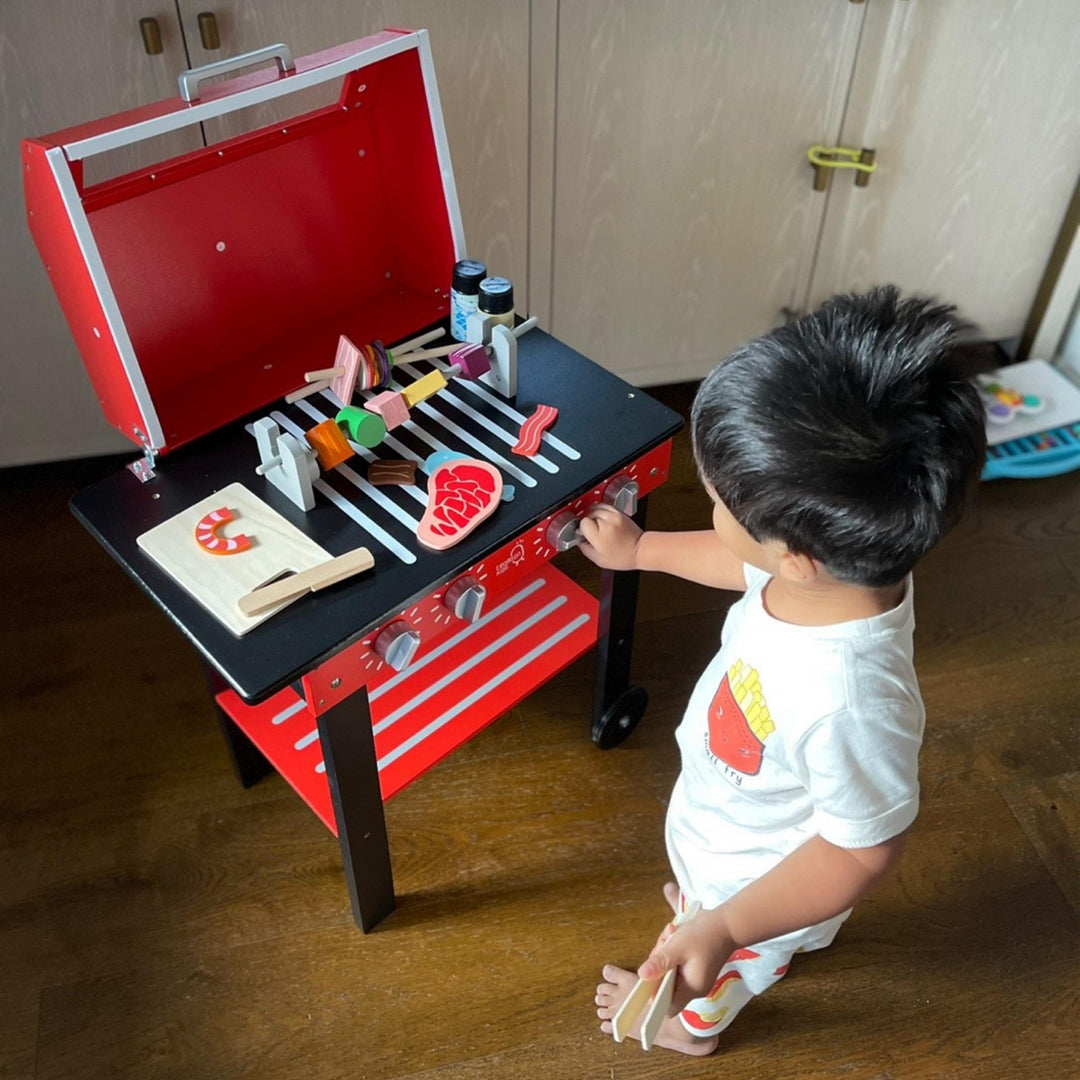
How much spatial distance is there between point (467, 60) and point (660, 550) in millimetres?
753

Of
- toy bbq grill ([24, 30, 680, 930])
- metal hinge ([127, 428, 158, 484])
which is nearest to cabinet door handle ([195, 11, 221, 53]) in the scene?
toy bbq grill ([24, 30, 680, 930])

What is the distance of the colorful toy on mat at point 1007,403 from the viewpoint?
1883 millimetres

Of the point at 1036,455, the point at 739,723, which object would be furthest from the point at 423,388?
the point at 1036,455

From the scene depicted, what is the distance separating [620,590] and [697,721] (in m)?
0.31

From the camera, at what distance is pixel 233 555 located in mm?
946

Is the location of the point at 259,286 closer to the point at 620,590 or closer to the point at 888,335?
the point at 620,590

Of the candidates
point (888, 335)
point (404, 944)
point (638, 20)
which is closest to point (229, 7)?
point (638, 20)

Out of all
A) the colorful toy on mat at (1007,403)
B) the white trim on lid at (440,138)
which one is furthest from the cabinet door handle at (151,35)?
the colorful toy on mat at (1007,403)

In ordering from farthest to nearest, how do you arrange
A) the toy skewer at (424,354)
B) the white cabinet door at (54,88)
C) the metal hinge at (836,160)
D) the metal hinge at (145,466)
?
the metal hinge at (836,160) < the white cabinet door at (54,88) < the toy skewer at (424,354) < the metal hinge at (145,466)

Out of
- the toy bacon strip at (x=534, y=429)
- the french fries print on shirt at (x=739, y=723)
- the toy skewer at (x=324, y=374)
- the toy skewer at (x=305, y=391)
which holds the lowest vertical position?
the french fries print on shirt at (x=739, y=723)

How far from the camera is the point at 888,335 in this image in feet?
2.27

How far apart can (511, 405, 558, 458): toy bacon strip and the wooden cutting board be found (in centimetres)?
23

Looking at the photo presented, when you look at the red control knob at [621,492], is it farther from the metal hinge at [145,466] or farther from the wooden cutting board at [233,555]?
the metal hinge at [145,466]

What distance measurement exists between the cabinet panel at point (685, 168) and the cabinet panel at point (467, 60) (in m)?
0.06
